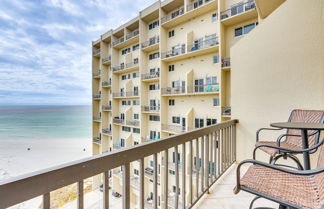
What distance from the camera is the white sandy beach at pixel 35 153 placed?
458 inches

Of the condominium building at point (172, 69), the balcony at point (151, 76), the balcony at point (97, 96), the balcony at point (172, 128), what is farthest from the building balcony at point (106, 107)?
the balcony at point (172, 128)

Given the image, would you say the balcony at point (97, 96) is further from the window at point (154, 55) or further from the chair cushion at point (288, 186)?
the chair cushion at point (288, 186)

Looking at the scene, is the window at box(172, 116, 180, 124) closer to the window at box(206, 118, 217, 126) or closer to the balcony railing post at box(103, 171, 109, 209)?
the window at box(206, 118, 217, 126)

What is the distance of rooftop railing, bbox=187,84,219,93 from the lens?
23.0 ft

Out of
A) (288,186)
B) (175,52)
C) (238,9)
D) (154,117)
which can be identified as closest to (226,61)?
(238,9)

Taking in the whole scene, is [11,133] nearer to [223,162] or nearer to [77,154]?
[77,154]

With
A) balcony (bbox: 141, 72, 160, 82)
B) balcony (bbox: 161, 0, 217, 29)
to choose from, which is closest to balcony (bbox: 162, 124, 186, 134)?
balcony (bbox: 141, 72, 160, 82)

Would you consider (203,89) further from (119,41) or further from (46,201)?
(119,41)

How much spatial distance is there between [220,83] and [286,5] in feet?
13.2

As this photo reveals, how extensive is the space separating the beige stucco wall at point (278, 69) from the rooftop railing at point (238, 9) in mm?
4029

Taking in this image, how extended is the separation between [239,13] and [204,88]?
332cm

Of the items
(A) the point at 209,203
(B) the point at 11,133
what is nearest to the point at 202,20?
(A) the point at 209,203

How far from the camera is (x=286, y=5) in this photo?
8.36 feet

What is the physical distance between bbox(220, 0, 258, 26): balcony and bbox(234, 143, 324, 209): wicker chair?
669 cm
